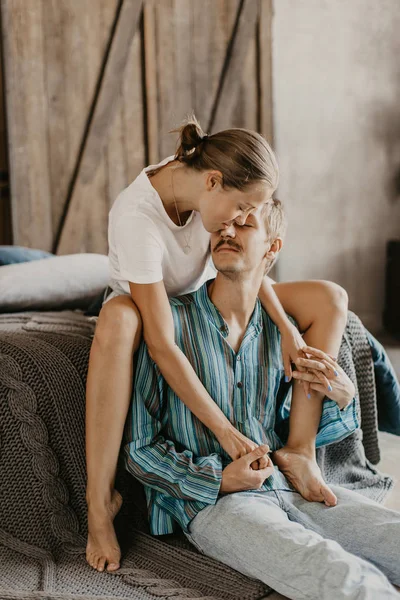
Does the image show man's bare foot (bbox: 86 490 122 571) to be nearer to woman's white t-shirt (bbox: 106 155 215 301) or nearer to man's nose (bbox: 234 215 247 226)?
woman's white t-shirt (bbox: 106 155 215 301)

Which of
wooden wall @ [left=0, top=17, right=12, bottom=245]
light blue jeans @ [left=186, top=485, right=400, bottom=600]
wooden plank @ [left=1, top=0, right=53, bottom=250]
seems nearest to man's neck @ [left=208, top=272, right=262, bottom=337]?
light blue jeans @ [left=186, top=485, right=400, bottom=600]

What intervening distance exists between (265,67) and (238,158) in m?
2.70

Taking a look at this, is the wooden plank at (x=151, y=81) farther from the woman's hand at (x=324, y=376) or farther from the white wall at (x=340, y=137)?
the woman's hand at (x=324, y=376)

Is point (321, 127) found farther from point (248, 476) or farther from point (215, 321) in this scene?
point (248, 476)

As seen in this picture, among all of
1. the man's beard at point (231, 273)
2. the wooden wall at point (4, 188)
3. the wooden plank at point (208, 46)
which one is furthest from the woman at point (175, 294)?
the wooden plank at point (208, 46)

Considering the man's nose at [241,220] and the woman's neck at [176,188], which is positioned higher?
the woman's neck at [176,188]

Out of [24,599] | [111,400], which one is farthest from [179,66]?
[24,599]

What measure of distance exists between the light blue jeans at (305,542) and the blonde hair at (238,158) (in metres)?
0.76

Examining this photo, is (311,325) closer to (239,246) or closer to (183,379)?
(239,246)

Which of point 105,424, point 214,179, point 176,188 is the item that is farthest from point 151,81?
point 105,424

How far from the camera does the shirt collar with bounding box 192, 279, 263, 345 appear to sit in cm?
190

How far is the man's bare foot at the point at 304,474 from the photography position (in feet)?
5.95

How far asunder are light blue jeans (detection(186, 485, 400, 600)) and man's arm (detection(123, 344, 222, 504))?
0.06 meters

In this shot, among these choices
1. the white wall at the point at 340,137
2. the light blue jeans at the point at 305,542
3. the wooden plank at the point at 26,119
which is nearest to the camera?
the light blue jeans at the point at 305,542
